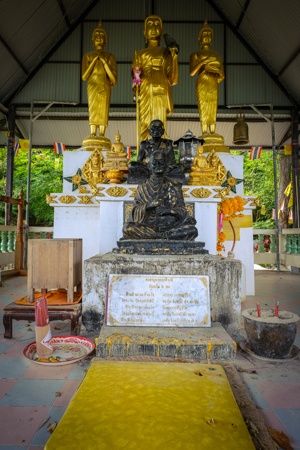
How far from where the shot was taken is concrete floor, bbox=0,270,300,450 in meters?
1.55

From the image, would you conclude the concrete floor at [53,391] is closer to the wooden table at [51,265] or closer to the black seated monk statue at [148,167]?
the wooden table at [51,265]

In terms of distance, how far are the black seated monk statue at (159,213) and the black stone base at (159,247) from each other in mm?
189

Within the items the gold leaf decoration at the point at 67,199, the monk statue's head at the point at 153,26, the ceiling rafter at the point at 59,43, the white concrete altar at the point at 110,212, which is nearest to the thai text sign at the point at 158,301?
the white concrete altar at the point at 110,212

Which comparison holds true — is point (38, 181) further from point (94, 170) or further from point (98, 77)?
point (94, 170)

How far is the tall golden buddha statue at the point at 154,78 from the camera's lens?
19.7ft

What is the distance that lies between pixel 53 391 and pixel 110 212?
9.63ft

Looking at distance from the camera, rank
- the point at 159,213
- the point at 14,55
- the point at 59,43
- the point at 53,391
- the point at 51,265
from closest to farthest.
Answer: the point at 53,391 < the point at 51,265 < the point at 159,213 < the point at 14,55 < the point at 59,43

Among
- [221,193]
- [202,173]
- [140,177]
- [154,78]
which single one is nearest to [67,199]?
[140,177]

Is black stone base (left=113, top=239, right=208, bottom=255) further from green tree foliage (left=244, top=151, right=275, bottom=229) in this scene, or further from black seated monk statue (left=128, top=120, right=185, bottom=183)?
green tree foliage (left=244, top=151, right=275, bottom=229)

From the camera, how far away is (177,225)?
3846mm

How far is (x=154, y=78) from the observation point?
6.02 m

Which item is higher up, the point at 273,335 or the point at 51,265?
the point at 51,265

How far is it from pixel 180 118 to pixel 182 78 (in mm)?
1278

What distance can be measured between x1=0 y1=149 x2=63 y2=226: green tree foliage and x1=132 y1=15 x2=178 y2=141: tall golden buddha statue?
9508 mm
